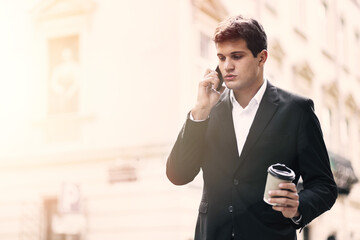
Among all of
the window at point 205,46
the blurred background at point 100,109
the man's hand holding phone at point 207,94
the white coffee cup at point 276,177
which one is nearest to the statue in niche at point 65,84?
the blurred background at point 100,109

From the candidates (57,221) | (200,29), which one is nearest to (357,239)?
(200,29)

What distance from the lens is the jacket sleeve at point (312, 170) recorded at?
2662 millimetres

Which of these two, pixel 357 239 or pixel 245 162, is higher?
pixel 245 162

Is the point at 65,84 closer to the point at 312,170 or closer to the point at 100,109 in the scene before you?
the point at 100,109

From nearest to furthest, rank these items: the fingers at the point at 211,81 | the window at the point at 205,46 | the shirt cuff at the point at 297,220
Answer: the shirt cuff at the point at 297,220 < the fingers at the point at 211,81 < the window at the point at 205,46

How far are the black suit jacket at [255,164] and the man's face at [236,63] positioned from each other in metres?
0.14

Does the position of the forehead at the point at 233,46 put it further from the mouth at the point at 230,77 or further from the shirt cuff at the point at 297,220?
the shirt cuff at the point at 297,220

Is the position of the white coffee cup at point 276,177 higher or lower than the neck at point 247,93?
lower

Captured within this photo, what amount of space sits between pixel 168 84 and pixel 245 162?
9.82 metres

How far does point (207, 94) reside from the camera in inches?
110

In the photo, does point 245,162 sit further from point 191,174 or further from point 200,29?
point 200,29

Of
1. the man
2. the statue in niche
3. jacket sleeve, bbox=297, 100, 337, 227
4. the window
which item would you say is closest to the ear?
the man

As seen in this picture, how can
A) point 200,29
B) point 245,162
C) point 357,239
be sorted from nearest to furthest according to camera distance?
point 245,162
point 200,29
point 357,239

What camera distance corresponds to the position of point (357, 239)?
2442 cm
